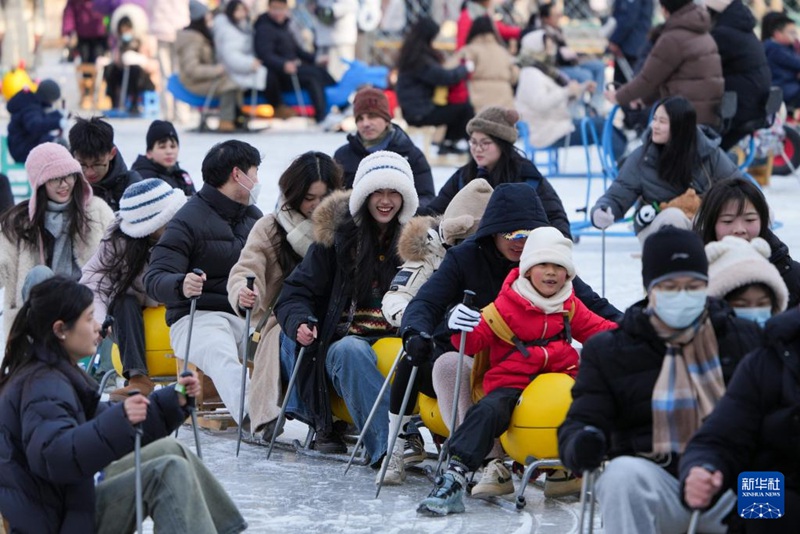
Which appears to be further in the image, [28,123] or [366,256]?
[28,123]

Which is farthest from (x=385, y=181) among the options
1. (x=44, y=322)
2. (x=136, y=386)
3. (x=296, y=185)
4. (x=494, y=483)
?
(x=44, y=322)

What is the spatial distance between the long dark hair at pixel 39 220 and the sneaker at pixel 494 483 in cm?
272

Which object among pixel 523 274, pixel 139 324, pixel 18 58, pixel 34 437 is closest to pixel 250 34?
pixel 18 58

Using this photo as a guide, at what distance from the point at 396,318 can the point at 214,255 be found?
1.25 m

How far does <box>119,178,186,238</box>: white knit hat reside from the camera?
739 cm

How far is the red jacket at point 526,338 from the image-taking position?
5777mm

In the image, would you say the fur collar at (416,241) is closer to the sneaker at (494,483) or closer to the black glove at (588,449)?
the sneaker at (494,483)

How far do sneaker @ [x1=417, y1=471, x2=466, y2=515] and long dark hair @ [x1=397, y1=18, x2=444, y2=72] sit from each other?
34.7 ft

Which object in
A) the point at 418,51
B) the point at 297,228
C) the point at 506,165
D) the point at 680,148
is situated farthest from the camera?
the point at 418,51

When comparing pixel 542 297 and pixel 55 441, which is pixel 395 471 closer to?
pixel 542 297

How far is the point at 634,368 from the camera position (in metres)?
4.56

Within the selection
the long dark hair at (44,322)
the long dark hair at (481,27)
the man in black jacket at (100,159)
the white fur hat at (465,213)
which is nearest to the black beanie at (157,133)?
the man in black jacket at (100,159)

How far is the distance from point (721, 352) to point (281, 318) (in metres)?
2.46

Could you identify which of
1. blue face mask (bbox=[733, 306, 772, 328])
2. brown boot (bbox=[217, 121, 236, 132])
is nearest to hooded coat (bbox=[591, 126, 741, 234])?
blue face mask (bbox=[733, 306, 772, 328])
